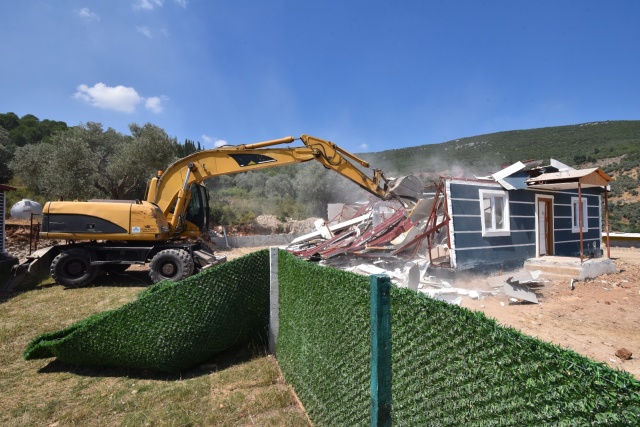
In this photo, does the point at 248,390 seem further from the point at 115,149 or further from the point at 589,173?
the point at 115,149

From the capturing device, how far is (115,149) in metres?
23.8

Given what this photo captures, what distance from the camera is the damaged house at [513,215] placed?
9.77 m

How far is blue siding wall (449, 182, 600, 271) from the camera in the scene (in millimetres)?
9750

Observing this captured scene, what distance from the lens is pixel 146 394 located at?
145 inches

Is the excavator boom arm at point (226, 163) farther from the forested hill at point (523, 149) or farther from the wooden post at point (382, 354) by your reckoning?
the forested hill at point (523, 149)

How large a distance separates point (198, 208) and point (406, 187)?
272 inches

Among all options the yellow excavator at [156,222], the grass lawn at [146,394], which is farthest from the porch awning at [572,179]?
the grass lawn at [146,394]

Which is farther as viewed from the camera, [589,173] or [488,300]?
[589,173]

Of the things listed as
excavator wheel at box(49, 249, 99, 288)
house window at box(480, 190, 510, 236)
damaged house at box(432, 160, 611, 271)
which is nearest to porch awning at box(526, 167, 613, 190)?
damaged house at box(432, 160, 611, 271)

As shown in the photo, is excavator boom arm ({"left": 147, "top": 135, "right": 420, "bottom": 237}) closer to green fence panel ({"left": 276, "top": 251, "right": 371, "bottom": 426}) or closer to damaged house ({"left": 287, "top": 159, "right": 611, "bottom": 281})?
damaged house ({"left": 287, "top": 159, "right": 611, "bottom": 281})

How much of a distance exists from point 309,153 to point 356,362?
8879 mm

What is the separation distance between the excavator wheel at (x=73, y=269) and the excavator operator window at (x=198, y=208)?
111 inches

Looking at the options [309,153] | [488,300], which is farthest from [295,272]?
[309,153]

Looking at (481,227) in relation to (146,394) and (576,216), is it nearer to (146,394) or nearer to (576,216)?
(576,216)
